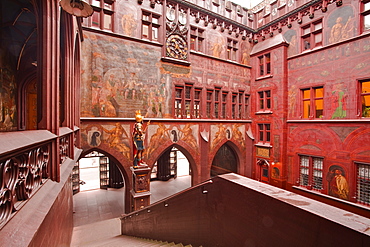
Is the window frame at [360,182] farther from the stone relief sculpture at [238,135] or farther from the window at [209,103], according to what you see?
the window at [209,103]

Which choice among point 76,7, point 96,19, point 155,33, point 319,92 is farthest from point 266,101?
point 76,7

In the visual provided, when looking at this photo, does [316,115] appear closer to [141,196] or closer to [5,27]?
[141,196]

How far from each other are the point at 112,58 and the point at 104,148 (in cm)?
419

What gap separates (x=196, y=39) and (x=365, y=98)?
30.0ft

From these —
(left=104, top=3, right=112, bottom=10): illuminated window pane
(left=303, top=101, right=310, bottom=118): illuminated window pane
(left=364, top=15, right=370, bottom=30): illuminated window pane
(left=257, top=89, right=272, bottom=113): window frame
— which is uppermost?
(left=104, top=3, right=112, bottom=10): illuminated window pane

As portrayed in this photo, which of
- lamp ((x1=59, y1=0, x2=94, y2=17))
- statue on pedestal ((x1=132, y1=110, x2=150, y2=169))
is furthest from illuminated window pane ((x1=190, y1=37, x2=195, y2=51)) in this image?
lamp ((x1=59, y1=0, x2=94, y2=17))

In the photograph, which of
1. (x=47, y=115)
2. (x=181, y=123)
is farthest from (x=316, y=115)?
(x=47, y=115)

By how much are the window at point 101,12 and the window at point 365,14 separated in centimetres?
1165

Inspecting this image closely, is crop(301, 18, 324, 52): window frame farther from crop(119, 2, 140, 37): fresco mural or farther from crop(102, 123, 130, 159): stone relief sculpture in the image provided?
crop(102, 123, 130, 159): stone relief sculpture

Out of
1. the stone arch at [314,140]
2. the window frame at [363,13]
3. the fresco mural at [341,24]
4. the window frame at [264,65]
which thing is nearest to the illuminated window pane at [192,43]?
the window frame at [264,65]

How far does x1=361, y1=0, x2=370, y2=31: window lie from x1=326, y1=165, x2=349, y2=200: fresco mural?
22.1 feet

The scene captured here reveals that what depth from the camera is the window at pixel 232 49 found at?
13.4 metres

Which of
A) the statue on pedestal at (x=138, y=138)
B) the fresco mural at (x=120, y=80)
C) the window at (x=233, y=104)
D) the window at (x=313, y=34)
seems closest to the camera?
the statue on pedestal at (x=138, y=138)

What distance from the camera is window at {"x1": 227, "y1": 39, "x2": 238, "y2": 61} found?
1335 centimetres
